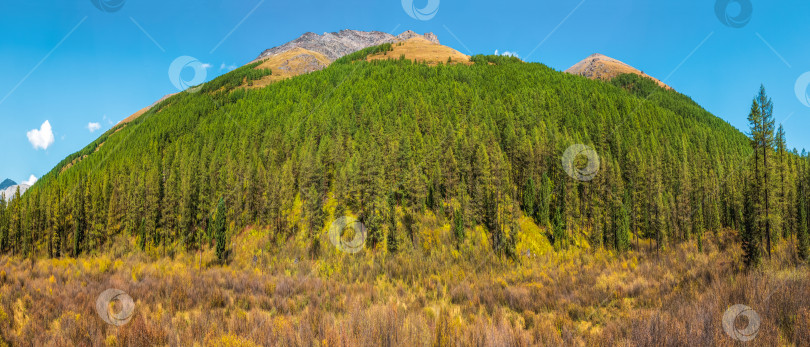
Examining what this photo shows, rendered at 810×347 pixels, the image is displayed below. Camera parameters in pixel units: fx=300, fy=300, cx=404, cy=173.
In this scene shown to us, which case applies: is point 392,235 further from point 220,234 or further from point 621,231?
point 621,231

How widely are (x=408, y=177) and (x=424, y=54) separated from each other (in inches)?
5018

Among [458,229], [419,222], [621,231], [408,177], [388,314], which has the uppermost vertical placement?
[408,177]

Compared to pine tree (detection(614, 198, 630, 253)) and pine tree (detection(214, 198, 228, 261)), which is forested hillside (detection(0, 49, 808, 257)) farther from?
pine tree (detection(214, 198, 228, 261))

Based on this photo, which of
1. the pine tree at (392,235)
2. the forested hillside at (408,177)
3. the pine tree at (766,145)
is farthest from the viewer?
the forested hillside at (408,177)

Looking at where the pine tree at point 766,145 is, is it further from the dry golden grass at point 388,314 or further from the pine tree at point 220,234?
the pine tree at point 220,234

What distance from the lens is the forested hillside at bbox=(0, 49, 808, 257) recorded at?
5038 centimetres

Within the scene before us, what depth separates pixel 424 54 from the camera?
16225 cm

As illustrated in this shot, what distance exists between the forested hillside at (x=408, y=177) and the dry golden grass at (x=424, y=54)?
1788 inches

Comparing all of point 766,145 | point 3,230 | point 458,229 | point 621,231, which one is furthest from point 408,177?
point 3,230

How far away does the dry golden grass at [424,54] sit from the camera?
5913 inches

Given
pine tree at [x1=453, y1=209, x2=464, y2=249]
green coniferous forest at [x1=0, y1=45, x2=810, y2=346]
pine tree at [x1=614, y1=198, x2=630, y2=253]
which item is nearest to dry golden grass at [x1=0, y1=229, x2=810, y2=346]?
green coniferous forest at [x1=0, y1=45, x2=810, y2=346]

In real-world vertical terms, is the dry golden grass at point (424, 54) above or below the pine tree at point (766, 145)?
above

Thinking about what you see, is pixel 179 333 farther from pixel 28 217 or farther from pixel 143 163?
pixel 143 163

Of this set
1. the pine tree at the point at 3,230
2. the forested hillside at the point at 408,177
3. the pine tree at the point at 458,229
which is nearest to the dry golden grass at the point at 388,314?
the forested hillside at the point at 408,177
